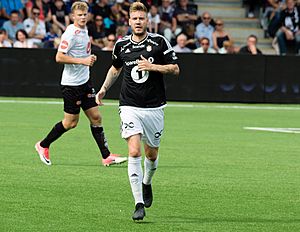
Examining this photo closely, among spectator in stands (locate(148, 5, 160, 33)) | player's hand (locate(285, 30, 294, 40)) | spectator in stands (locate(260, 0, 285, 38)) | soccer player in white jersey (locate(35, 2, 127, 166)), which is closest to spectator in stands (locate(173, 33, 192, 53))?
spectator in stands (locate(148, 5, 160, 33))

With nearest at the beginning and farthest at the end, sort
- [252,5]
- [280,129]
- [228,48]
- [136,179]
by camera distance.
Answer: [136,179] < [280,129] < [228,48] < [252,5]

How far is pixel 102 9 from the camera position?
2830cm

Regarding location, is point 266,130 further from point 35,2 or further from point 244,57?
point 35,2

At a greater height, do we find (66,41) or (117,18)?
(66,41)

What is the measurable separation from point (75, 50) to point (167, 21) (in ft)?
50.5

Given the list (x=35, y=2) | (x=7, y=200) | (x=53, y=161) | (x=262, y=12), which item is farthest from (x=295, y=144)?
(x=262, y=12)

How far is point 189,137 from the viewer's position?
1764 centimetres

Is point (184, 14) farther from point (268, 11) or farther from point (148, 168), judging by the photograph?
point (148, 168)

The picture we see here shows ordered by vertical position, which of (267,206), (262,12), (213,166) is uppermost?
(267,206)

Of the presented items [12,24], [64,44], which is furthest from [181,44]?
[64,44]

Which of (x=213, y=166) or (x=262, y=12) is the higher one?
(x=213, y=166)

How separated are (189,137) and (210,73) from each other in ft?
26.8

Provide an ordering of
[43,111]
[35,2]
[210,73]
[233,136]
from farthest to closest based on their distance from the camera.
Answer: [35,2]
[210,73]
[43,111]
[233,136]

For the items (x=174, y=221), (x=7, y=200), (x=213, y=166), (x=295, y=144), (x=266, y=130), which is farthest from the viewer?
(x=266, y=130)
